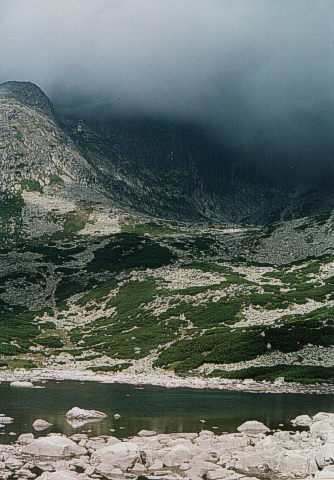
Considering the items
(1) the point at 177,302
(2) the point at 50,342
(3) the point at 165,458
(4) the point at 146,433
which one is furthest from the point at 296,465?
(1) the point at 177,302

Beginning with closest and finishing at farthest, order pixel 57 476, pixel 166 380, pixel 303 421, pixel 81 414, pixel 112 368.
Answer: pixel 57 476, pixel 81 414, pixel 303 421, pixel 166 380, pixel 112 368

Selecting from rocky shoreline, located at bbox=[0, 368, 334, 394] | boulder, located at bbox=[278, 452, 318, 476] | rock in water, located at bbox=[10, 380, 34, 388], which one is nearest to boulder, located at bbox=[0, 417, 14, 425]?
boulder, located at bbox=[278, 452, 318, 476]

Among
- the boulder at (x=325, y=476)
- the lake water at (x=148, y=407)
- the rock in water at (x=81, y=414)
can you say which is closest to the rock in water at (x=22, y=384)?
the lake water at (x=148, y=407)

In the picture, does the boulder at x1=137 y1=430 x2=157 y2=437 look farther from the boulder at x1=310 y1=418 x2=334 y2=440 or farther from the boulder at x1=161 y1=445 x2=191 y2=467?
the boulder at x1=310 y1=418 x2=334 y2=440

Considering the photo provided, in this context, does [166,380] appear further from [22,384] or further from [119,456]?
[119,456]

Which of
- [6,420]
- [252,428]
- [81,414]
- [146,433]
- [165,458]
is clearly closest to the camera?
[165,458]
